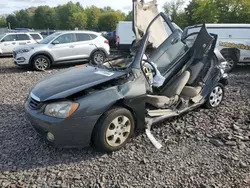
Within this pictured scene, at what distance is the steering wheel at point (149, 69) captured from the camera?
3.65 metres

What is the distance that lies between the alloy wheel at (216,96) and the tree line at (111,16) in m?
2.20

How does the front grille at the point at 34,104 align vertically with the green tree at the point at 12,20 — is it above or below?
below

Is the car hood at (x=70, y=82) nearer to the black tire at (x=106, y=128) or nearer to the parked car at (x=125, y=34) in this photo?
the black tire at (x=106, y=128)

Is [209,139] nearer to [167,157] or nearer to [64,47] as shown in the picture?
[167,157]

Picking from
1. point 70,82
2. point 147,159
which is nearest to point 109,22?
point 70,82

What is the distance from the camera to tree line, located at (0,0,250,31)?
29.9 meters

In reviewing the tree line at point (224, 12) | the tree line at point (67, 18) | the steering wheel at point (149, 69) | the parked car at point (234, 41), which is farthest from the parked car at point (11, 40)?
the tree line at point (67, 18)

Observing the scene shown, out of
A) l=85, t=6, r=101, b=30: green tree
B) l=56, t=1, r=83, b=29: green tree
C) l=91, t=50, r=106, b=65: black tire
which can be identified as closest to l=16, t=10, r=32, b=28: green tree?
l=56, t=1, r=83, b=29: green tree

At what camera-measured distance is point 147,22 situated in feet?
13.5

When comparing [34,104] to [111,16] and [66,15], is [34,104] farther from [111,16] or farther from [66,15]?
[66,15]

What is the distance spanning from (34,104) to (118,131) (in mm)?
1236

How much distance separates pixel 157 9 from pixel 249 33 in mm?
6455

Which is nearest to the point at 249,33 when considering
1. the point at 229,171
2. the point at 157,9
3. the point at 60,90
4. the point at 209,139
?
the point at 157,9

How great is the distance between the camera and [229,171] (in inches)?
117
